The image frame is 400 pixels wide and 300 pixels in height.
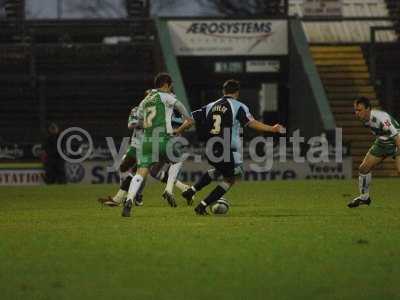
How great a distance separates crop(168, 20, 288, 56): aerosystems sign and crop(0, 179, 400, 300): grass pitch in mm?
17991

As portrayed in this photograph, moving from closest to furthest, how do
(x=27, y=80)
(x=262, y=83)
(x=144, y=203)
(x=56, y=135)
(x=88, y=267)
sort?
1. (x=88, y=267)
2. (x=144, y=203)
3. (x=56, y=135)
4. (x=27, y=80)
5. (x=262, y=83)

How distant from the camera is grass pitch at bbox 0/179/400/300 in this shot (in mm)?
10234

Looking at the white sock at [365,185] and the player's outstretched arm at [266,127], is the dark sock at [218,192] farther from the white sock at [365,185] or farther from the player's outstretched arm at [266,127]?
the white sock at [365,185]

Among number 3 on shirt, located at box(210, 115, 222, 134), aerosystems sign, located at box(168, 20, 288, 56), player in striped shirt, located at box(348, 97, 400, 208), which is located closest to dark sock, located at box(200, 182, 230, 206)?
number 3 on shirt, located at box(210, 115, 222, 134)

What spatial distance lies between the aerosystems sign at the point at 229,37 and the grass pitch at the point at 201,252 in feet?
59.0

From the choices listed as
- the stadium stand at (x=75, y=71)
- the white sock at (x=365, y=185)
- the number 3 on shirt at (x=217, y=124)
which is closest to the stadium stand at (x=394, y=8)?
the stadium stand at (x=75, y=71)

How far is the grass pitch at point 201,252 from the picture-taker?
33.6 ft

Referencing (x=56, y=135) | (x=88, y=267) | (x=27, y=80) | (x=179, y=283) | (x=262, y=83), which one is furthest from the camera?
(x=262, y=83)

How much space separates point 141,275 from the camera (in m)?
11.1

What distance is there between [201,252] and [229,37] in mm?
27345

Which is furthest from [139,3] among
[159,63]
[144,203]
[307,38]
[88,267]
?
[88,267]

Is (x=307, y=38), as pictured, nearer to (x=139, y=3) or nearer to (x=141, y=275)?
(x=139, y=3)

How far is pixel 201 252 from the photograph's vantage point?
13078mm

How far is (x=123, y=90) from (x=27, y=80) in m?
3.07
